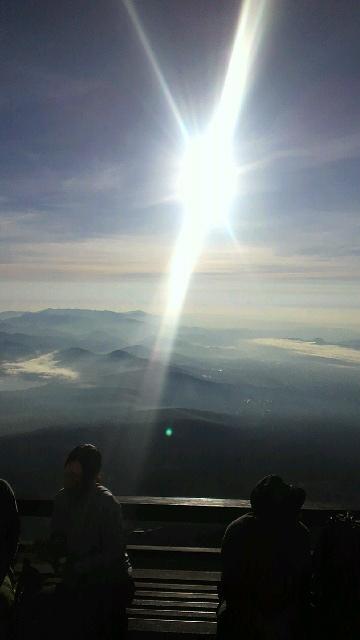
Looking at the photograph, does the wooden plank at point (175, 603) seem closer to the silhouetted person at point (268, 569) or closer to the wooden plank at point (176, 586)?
the wooden plank at point (176, 586)

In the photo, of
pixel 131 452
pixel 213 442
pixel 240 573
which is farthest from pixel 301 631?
pixel 213 442

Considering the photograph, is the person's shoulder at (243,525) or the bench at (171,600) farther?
the bench at (171,600)

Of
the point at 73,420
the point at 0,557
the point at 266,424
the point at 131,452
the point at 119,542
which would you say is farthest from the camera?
the point at 266,424

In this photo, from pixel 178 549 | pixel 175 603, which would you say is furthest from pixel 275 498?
pixel 178 549

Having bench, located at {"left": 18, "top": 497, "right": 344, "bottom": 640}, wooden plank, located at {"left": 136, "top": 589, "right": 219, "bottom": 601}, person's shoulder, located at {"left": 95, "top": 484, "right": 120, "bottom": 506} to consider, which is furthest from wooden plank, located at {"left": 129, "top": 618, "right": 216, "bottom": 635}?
person's shoulder, located at {"left": 95, "top": 484, "right": 120, "bottom": 506}

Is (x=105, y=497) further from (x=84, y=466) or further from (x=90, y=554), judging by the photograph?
(x=90, y=554)

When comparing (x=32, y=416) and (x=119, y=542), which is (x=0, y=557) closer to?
(x=119, y=542)

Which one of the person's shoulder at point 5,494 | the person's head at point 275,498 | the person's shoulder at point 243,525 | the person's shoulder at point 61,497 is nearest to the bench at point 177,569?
the person's shoulder at point 61,497
